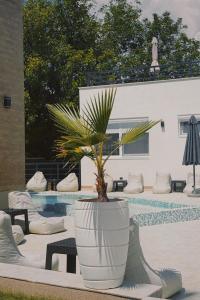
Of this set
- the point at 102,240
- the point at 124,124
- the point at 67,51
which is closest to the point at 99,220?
the point at 102,240

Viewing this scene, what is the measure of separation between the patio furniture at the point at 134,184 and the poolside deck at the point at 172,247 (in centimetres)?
701

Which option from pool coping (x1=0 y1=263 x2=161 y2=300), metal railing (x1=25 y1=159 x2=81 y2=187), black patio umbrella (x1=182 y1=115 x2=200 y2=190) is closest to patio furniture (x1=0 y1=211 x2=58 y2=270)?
pool coping (x1=0 y1=263 x2=161 y2=300)

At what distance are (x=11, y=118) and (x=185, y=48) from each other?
23182mm

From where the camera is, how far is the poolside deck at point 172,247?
6.41m

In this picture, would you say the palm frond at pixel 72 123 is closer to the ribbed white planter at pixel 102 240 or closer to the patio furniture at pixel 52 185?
the ribbed white planter at pixel 102 240

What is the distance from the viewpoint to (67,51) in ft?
94.5

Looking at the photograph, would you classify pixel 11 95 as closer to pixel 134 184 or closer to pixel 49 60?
pixel 134 184

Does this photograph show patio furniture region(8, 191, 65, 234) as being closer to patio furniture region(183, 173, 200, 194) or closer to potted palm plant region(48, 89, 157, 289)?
potted palm plant region(48, 89, 157, 289)

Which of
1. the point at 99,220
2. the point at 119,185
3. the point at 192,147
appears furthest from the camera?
the point at 119,185

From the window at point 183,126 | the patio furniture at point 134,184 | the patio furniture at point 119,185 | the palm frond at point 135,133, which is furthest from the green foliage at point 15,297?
the window at point 183,126

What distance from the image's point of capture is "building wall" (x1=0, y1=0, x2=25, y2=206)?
1373 centimetres

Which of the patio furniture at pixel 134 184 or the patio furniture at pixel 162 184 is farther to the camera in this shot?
the patio furniture at pixel 134 184

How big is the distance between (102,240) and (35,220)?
21.5 feet

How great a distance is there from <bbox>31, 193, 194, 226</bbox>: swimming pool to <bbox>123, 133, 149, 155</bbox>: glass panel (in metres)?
3.63
